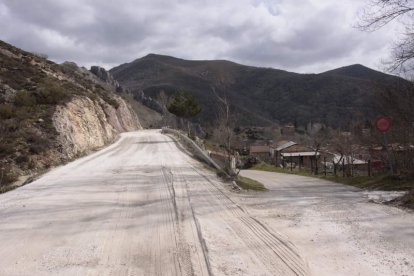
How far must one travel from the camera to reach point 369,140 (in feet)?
95.4

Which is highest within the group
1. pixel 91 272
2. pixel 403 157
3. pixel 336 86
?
pixel 336 86

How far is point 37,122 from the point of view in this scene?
1126 inches

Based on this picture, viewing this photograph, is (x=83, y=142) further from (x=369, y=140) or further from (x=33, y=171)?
(x=369, y=140)

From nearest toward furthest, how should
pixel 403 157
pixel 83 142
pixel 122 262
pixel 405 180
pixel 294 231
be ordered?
pixel 122 262 < pixel 294 231 < pixel 405 180 < pixel 403 157 < pixel 83 142

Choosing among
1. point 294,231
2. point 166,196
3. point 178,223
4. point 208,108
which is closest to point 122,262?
point 178,223

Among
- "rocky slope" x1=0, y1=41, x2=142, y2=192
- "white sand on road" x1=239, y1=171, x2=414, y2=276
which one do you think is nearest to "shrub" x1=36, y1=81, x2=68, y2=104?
"rocky slope" x1=0, y1=41, x2=142, y2=192

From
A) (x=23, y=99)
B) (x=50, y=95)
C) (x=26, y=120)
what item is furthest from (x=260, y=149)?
(x=26, y=120)

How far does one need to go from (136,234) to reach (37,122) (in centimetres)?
2201

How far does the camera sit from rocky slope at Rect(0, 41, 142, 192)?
22500 millimetres

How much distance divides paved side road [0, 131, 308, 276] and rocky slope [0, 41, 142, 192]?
6291 millimetres

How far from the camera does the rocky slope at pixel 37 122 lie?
22500mm

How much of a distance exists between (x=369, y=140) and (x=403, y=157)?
7.95m

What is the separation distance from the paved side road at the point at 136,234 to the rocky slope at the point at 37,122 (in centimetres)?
629

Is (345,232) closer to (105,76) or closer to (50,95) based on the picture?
(50,95)
